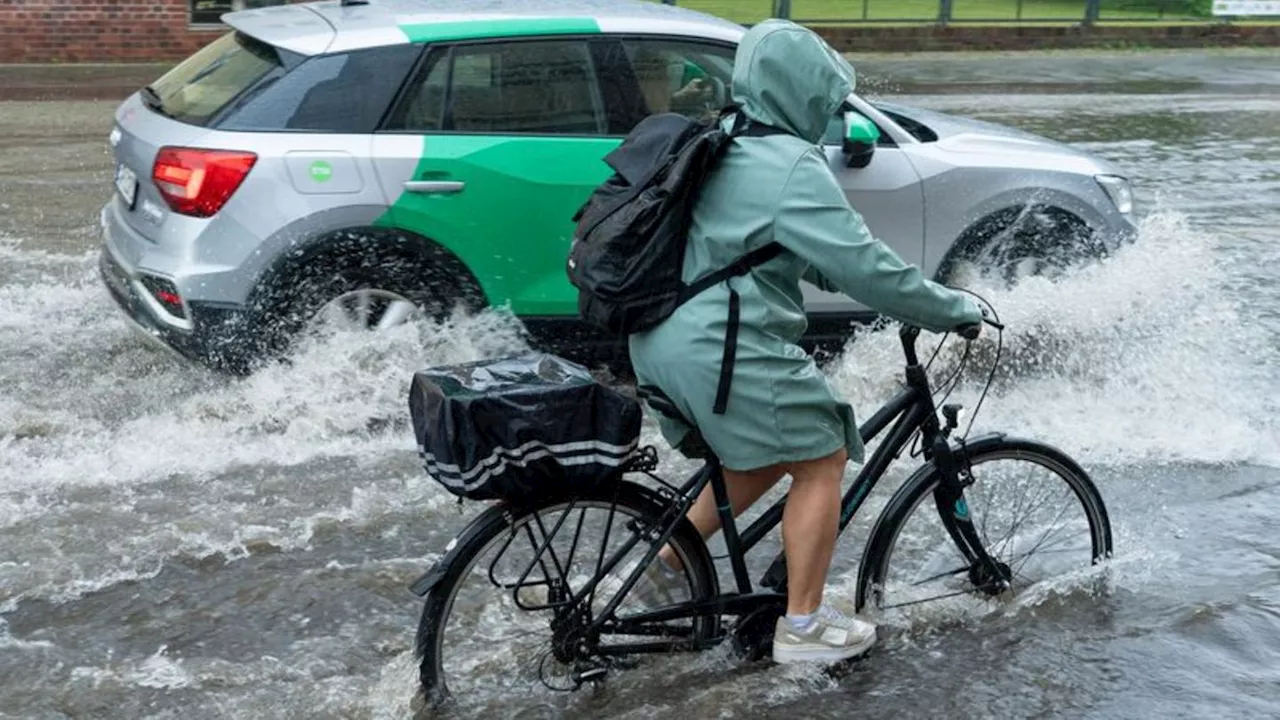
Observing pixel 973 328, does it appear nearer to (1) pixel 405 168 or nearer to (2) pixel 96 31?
(1) pixel 405 168

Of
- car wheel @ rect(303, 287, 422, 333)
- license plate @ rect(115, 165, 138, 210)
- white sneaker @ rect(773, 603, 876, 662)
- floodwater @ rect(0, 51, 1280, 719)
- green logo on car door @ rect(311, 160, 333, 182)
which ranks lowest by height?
floodwater @ rect(0, 51, 1280, 719)

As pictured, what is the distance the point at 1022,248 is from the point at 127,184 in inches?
163

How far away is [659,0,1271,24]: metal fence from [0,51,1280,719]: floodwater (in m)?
11.9

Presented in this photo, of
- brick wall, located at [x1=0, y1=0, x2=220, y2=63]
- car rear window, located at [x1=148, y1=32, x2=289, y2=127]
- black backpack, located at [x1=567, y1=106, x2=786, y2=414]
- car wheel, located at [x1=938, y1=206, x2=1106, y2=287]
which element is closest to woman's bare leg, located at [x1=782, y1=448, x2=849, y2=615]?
black backpack, located at [x1=567, y1=106, x2=786, y2=414]

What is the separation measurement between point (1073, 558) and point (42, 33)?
48.5 feet

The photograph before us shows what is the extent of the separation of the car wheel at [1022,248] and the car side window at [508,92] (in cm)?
188

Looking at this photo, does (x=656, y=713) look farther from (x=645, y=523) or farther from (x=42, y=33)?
(x=42, y=33)

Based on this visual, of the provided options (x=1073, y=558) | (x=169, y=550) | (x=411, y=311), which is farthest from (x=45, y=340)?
(x=1073, y=558)

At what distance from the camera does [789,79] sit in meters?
3.85

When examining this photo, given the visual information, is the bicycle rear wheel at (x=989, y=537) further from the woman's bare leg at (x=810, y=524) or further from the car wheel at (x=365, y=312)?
the car wheel at (x=365, y=312)

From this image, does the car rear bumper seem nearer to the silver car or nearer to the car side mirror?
the silver car

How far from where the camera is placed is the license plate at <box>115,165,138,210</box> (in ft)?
21.5

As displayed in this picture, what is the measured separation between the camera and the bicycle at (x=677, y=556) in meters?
3.91

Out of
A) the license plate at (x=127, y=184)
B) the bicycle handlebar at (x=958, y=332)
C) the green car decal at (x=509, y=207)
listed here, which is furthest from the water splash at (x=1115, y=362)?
the license plate at (x=127, y=184)
